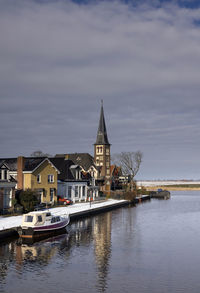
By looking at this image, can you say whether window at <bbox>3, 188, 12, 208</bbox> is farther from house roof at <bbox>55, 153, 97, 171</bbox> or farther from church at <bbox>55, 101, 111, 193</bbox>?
church at <bbox>55, 101, 111, 193</bbox>

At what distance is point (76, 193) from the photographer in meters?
78.5

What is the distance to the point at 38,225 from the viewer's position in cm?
3972

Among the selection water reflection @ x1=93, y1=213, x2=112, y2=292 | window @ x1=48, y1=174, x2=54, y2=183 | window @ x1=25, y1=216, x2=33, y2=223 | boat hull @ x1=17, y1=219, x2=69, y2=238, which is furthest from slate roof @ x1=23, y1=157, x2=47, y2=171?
window @ x1=25, y1=216, x2=33, y2=223

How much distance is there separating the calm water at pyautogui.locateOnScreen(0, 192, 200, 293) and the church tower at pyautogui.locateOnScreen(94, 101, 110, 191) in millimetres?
61323

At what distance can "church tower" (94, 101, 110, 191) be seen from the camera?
110 metres

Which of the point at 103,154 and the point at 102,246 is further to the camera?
the point at 103,154

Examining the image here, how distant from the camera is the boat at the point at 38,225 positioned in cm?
3856

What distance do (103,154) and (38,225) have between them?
7257cm

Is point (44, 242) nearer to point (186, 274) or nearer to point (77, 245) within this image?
point (77, 245)

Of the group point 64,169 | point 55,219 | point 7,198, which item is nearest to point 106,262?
point 55,219

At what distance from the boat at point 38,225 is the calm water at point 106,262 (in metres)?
1.18

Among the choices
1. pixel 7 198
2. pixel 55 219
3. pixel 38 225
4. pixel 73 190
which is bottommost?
pixel 38 225

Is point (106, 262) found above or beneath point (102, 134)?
beneath

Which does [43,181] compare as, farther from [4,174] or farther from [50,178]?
[4,174]
